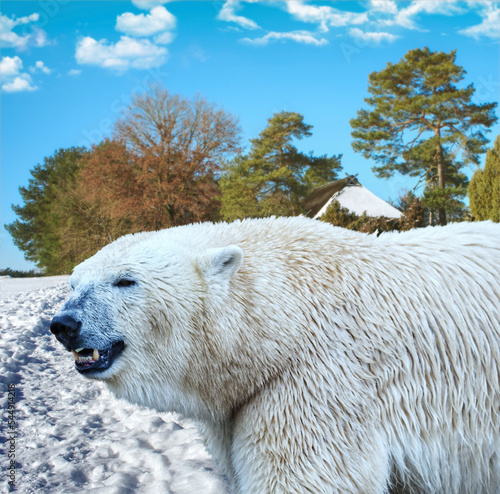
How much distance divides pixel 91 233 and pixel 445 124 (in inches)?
875

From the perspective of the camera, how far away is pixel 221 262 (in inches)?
84.9

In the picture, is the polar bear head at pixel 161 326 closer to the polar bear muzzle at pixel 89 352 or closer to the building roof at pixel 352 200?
the polar bear muzzle at pixel 89 352

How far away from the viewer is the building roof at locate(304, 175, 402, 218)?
94.3ft

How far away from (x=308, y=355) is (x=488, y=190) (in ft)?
58.7

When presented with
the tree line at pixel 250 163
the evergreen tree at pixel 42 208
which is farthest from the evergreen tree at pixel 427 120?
the evergreen tree at pixel 42 208

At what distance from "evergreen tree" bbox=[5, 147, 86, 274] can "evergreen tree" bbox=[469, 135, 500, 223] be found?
27181 millimetres

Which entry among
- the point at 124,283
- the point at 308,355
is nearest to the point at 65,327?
the point at 124,283

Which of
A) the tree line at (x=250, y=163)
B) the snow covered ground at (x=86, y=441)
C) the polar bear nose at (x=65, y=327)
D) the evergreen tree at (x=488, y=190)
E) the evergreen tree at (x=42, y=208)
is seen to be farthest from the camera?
the evergreen tree at (x=42, y=208)

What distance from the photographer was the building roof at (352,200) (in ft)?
94.3

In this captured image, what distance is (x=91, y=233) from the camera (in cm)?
2861

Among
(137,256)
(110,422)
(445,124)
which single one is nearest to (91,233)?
(445,124)

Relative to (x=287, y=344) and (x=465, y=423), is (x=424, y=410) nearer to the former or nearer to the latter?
(x=465, y=423)

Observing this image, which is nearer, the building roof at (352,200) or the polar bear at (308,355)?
the polar bear at (308,355)

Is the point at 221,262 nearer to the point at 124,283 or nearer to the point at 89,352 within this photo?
the point at 124,283
